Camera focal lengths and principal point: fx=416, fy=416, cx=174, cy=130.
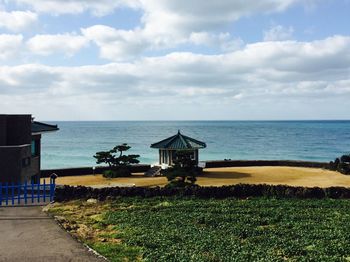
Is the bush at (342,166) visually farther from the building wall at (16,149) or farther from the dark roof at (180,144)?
the building wall at (16,149)

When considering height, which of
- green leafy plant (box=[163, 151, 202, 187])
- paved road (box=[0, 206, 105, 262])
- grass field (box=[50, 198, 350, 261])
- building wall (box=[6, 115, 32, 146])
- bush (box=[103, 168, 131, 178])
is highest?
building wall (box=[6, 115, 32, 146])

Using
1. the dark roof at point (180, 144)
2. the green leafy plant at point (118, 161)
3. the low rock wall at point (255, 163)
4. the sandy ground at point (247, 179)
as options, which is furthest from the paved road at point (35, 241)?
the low rock wall at point (255, 163)

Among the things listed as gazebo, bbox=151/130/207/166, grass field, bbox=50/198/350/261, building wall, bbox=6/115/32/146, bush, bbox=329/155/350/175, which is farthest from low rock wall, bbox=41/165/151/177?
bush, bbox=329/155/350/175

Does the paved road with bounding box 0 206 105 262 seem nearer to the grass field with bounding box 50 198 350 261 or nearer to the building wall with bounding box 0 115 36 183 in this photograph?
the grass field with bounding box 50 198 350 261

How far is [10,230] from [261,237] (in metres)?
11.2

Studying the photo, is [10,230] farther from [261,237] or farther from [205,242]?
[261,237]

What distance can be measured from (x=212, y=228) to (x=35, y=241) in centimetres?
776

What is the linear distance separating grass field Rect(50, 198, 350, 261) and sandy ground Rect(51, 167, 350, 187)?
8.80m

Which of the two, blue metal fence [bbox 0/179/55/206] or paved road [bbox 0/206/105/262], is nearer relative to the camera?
paved road [bbox 0/206/105/262]

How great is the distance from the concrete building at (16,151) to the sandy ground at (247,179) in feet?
18.2

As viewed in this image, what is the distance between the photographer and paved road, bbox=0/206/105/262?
14.9 metres

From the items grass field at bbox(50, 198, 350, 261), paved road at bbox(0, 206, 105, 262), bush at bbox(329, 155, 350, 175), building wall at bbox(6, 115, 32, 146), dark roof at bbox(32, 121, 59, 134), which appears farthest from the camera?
bush at bbox(329, 155, 350, 175)

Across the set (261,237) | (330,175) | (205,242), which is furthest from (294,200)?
(330,175)

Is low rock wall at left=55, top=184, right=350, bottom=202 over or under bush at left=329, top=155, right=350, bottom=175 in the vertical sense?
under
